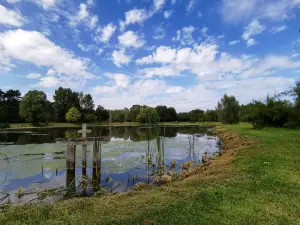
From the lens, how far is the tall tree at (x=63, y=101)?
6450cm

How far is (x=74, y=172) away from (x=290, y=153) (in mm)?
9258

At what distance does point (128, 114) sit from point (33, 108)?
29.2 m

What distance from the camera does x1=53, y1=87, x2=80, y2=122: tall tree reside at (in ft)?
212

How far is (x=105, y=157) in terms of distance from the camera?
12672mm

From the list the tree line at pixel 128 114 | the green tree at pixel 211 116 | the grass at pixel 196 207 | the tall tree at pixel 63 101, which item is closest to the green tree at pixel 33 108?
the tree line at pixel 128 114

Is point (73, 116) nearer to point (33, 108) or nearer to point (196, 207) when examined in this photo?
point (33, 108)

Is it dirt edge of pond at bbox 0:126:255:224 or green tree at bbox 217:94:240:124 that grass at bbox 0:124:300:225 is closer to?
dirt edge of pond at bbox 0:126:255:224

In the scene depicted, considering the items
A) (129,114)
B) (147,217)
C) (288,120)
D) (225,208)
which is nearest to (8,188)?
(147,217)

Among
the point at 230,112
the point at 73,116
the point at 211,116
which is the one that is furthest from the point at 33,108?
the point at 211,116

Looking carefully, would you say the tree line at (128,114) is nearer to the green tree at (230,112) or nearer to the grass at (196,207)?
the green tree at (230,112)

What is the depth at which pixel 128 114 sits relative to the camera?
69.7 metres

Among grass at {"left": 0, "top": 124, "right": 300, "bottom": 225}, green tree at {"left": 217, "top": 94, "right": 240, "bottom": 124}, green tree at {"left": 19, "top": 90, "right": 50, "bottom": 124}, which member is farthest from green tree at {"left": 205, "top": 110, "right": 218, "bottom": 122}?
grass at {"left": 0, "top": 124, "right": 300, "bottom": 225}

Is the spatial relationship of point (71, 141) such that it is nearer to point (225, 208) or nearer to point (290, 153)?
point (225, 208)

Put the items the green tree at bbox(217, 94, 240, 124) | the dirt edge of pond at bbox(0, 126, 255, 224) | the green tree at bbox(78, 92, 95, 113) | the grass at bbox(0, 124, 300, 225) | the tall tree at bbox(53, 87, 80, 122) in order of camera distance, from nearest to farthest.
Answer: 1. the grass at bbox(0, 124, 300, 225)
2. the dirt edge of pond at bbox(0, 126, 255, 224)
3. the green tree at bbox(217, 94, 240, 124)
4. the tall tree at bbox(53, 87, 80, 122)
5. the green tree at bbox(78, 92, 95, 113)
